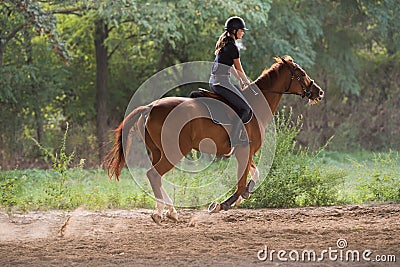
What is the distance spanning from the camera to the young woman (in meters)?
8.14

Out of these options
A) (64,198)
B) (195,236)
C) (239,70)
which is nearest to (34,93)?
(64,198)

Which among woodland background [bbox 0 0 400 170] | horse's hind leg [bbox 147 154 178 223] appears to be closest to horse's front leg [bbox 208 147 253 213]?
horse's hind leg [bbox 147 154 178 223]

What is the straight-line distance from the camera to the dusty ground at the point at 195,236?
623 cm

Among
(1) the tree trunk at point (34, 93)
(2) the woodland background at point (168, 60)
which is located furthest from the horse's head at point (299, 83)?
(1) the tree trunk at point (34, 93)

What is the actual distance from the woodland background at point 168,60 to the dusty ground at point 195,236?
6.90 metres

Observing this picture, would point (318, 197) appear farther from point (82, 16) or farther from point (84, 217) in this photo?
point (82, 16)

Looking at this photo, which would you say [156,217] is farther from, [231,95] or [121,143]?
[231,95]

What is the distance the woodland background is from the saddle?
22.2 feet

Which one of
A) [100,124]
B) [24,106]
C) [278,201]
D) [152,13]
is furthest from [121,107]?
[278,201]

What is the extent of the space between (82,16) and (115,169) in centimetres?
998

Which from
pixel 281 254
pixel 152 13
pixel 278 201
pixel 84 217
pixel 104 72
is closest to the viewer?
pixel 281 254

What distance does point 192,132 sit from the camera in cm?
823

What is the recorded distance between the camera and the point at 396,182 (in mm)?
10578

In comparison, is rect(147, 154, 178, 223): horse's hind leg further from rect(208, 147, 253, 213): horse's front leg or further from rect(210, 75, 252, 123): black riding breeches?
rect(210, 75, 252, 123): black riding breeches
